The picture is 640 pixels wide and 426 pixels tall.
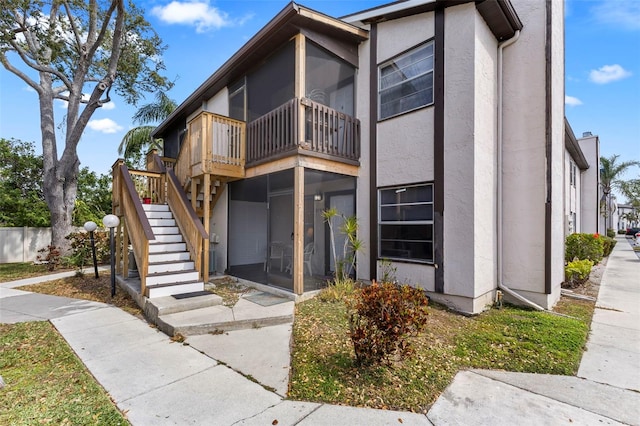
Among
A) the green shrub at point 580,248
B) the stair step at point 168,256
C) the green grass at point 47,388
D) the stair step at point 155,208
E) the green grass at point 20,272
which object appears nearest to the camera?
the green grass at point 47,388

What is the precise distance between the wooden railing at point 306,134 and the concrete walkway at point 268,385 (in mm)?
3729

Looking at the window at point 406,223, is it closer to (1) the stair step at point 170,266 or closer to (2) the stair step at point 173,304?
(2) the stair step at point 173,304

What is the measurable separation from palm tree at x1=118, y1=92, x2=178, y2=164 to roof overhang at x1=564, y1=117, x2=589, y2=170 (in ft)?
68.3

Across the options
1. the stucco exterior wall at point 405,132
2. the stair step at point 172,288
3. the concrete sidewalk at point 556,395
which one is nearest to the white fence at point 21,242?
the stair step at point 172,288

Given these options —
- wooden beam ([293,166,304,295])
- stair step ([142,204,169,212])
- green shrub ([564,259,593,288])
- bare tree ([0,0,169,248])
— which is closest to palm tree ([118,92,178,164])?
bare tree ([0,0,169,248])

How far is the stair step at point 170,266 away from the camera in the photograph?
645cm

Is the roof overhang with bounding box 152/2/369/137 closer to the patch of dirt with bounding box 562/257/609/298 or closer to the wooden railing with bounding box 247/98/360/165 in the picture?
the wooden railing with bounding box 247/98/360/165

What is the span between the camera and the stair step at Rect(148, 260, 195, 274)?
21.2ft

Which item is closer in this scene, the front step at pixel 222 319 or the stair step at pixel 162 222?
the front step at pixel 222 319

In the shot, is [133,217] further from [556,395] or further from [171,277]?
[556,395]

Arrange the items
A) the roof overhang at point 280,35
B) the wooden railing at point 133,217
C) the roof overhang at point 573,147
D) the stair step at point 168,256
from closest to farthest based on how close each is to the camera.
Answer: the wooden railing at point 133,217 < the roof overhang at point 280,35 < the stair step at point 168,256 < the roof overhang at point 573,147

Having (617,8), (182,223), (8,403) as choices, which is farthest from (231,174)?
(617,8)

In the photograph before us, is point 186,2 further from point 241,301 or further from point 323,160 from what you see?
point 241,301

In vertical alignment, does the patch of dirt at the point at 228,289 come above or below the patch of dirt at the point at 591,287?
above
